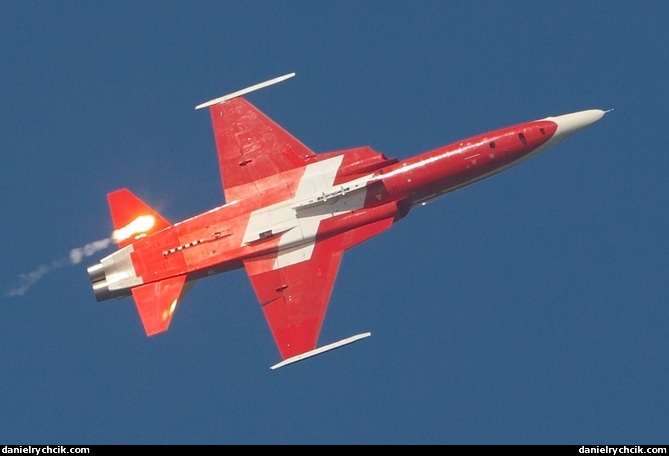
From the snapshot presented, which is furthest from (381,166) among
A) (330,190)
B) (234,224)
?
(234,224)

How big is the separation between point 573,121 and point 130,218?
20076 millimetres

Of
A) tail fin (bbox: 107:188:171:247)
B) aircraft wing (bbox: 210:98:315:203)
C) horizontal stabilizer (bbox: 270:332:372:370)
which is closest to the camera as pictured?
horizontal stabilizer (bbox: 270:332:372:370)

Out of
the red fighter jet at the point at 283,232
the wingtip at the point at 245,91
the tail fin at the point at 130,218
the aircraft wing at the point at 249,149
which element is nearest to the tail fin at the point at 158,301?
the red fighter jet at the point at 283,232

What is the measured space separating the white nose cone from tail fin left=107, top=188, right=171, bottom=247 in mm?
17731

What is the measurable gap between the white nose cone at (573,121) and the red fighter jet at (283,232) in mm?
2866

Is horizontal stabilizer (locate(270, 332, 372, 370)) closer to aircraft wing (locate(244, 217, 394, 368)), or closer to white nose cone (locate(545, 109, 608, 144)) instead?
aircraft wing (locate(244, 217, 394, 368))

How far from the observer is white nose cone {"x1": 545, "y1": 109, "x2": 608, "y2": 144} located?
73688 millimetres

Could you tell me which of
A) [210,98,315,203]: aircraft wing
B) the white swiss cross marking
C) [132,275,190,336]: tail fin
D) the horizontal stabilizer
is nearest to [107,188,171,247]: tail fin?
[132,275,190,336]: tail fin

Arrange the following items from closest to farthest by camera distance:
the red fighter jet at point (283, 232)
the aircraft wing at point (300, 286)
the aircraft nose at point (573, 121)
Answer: the aircraft wing at point (300, 286)
the red fighter jet at point (283, 232)
the aircraft nose at point (573, 121)

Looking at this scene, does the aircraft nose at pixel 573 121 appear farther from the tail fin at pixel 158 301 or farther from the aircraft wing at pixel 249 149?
the tail fin at pixel 158 301

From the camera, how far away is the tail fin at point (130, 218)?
7281 centimetres

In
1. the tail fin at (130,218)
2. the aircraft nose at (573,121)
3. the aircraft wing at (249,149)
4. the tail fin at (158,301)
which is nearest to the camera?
the tail fin at (158,301)

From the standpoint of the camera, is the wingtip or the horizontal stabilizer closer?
the horizontal stabilizer
